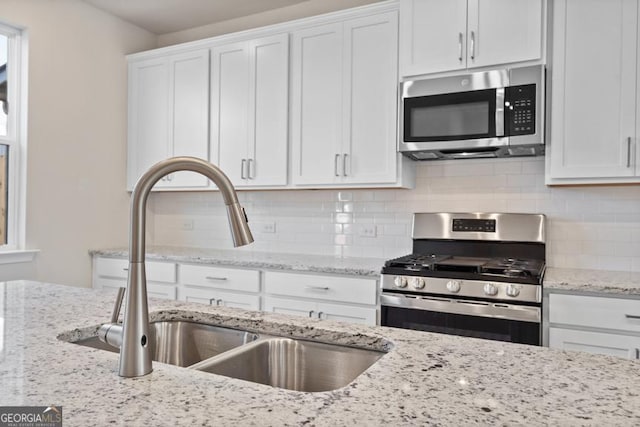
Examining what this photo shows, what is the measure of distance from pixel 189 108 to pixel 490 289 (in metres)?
2.60

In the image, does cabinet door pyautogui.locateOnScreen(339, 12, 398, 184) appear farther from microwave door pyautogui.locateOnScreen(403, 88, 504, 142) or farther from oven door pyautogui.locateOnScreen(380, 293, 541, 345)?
oven door pyautogui.locateOnScreen(380, 293, 541, 345)

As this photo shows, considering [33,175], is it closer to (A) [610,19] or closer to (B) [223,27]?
(B) [223,27]

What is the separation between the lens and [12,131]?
3.35m

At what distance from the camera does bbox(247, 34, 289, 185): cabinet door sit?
3.33m

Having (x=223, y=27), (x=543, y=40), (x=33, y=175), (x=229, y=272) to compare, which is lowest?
(x=229, y=272)

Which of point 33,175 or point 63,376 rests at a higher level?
point 33,175

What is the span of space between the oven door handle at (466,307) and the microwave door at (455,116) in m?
0.93

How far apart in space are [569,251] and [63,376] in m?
2.77

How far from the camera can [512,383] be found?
896 mm

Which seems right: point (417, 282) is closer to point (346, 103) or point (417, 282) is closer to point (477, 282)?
point (477, 282)

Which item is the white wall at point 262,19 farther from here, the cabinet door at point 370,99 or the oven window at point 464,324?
the oven window at point 464,324

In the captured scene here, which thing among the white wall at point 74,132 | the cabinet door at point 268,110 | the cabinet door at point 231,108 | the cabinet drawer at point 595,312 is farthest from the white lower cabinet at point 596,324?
the white wall at point 74,132

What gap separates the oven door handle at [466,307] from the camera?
2291 mm

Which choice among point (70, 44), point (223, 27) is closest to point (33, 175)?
point (70, 44)
